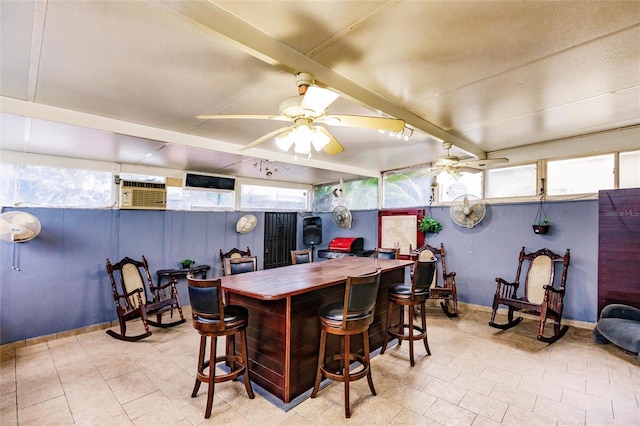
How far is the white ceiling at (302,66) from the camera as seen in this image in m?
1.60

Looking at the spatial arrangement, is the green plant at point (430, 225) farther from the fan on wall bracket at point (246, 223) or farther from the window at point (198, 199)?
the window at point (198, 199)

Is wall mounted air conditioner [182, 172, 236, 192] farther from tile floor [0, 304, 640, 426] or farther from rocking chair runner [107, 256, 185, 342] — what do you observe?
tile floor [0, 304, 640, 426]

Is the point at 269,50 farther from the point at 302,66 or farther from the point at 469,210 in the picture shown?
the point at 469,210

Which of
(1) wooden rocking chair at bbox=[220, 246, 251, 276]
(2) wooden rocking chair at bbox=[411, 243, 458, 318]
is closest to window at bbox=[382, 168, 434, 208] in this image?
(2) wooden rocking chair at bbox=[411, 243, 458, 318]

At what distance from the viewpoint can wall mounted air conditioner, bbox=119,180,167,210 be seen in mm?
4348

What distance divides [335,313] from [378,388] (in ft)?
2.82

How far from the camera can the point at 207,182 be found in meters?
5.42

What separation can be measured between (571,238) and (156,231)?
19.9 ft

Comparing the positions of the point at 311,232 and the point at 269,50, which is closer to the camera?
the point at 269,50

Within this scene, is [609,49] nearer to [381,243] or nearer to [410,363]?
[410,363]

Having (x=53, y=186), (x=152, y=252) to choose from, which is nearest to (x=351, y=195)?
(x=152, y=252)

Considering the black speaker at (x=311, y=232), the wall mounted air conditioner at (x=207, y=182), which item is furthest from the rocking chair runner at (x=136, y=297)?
the black speaker at (x=311, y=232)

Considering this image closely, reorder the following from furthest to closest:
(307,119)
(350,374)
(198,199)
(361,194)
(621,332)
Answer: (361,194), (198,199), (621,332), (350,374), (307,119)

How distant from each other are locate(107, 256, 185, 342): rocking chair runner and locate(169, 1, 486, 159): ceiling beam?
332 centimetres
